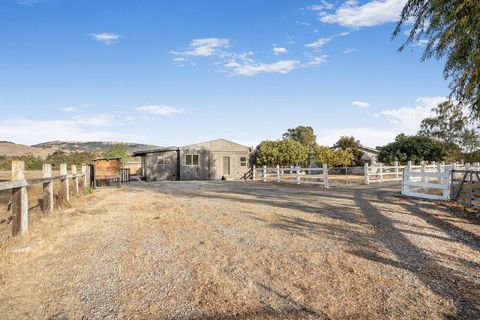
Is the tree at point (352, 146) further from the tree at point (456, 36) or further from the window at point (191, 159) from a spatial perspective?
the tree at point (456, 36)

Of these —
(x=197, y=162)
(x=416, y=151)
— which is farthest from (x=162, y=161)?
(x=416, y=151)

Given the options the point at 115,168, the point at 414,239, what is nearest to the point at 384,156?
the point at 115,168

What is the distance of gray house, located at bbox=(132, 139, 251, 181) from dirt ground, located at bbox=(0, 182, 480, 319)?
→ 76.3ft

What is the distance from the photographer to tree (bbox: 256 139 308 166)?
34.6 metres

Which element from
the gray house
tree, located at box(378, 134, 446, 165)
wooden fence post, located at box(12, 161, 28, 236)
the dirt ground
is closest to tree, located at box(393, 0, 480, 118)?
the dirt ground

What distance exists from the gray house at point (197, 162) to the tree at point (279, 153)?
3.03 metres

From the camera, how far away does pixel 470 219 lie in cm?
874

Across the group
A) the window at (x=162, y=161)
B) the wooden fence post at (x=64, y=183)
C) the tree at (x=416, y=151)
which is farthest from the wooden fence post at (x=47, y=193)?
the tree at (x=416, y=151)

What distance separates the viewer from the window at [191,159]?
31.7 metres

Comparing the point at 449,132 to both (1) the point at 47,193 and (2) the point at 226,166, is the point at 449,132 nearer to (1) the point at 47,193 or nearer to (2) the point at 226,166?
(2) the point at 226,166

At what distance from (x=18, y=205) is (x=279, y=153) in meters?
29.9

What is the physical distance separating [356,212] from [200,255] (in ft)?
18.4

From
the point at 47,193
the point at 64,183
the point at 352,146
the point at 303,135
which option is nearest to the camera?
the point at 47,193

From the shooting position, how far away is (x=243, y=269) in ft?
15.2
